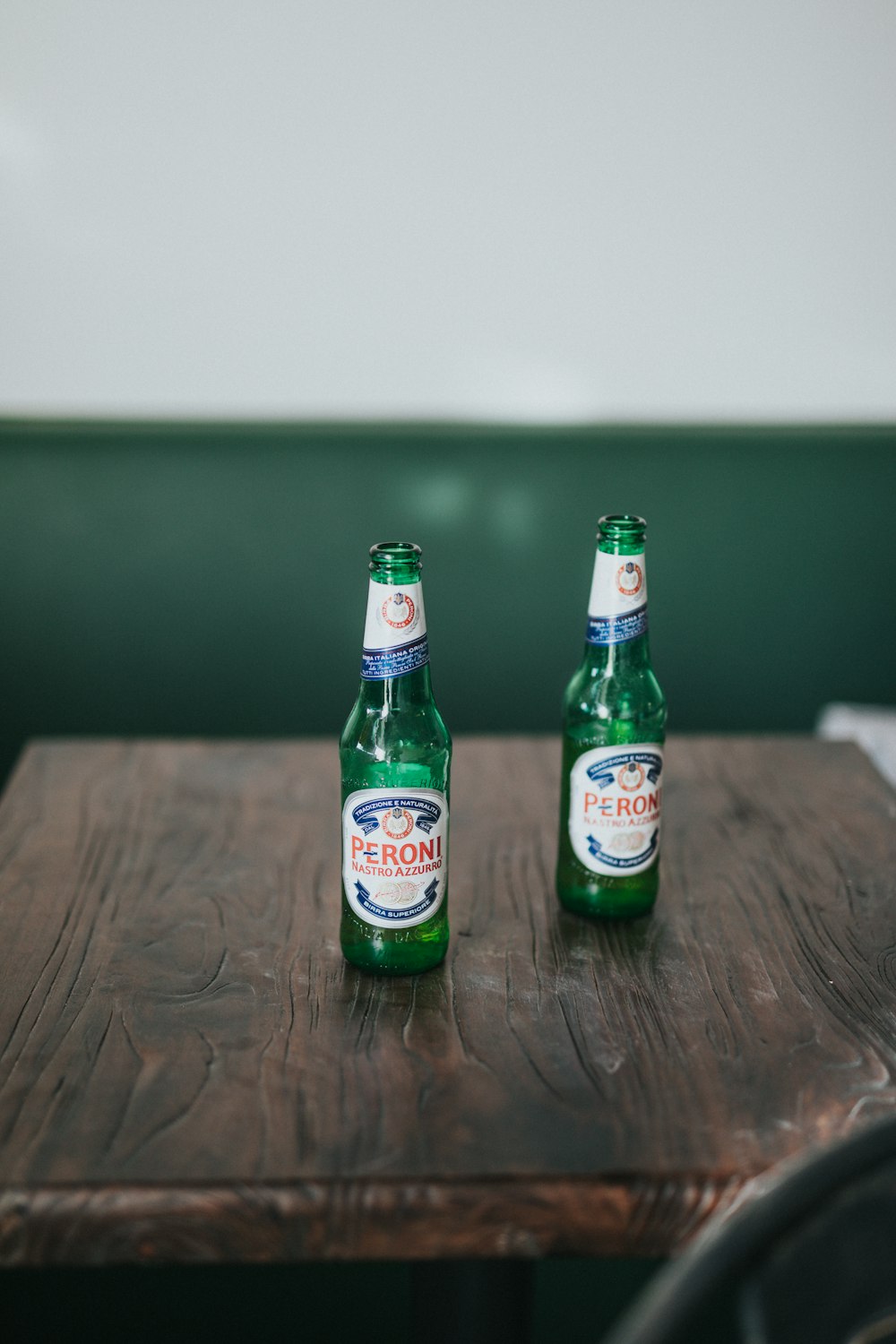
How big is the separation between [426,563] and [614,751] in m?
0.86

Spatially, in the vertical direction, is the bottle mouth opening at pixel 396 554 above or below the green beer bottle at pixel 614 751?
above

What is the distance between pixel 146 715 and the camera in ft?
5.62

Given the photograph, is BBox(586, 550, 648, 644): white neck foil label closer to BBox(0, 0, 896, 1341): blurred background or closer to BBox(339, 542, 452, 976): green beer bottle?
BBox(339, 542, 452, 976): green beer bottle

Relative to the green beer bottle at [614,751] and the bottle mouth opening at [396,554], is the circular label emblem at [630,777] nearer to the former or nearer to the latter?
the green beer bottle at [614,751]

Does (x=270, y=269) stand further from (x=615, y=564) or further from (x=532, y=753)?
(x=615, y=564)

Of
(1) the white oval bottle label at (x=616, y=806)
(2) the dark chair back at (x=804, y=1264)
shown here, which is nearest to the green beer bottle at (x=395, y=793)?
(1) the white oval bottle label at (x=616, y=806)

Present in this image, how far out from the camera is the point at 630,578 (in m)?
0.84

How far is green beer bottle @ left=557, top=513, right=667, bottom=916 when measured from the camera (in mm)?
841

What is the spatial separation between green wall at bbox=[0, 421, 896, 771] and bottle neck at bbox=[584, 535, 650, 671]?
819 millimetres

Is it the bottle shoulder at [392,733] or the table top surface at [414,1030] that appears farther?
the bottle shoulder at [392,733]

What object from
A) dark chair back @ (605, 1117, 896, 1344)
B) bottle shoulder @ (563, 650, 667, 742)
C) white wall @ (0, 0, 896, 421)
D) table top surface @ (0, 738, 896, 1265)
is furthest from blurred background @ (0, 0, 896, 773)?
dark chair back @ (605, 1117, 896, 1344)

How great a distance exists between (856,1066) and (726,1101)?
10cm

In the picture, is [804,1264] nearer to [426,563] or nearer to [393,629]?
[393,629]

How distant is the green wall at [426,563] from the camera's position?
1.63 metres
